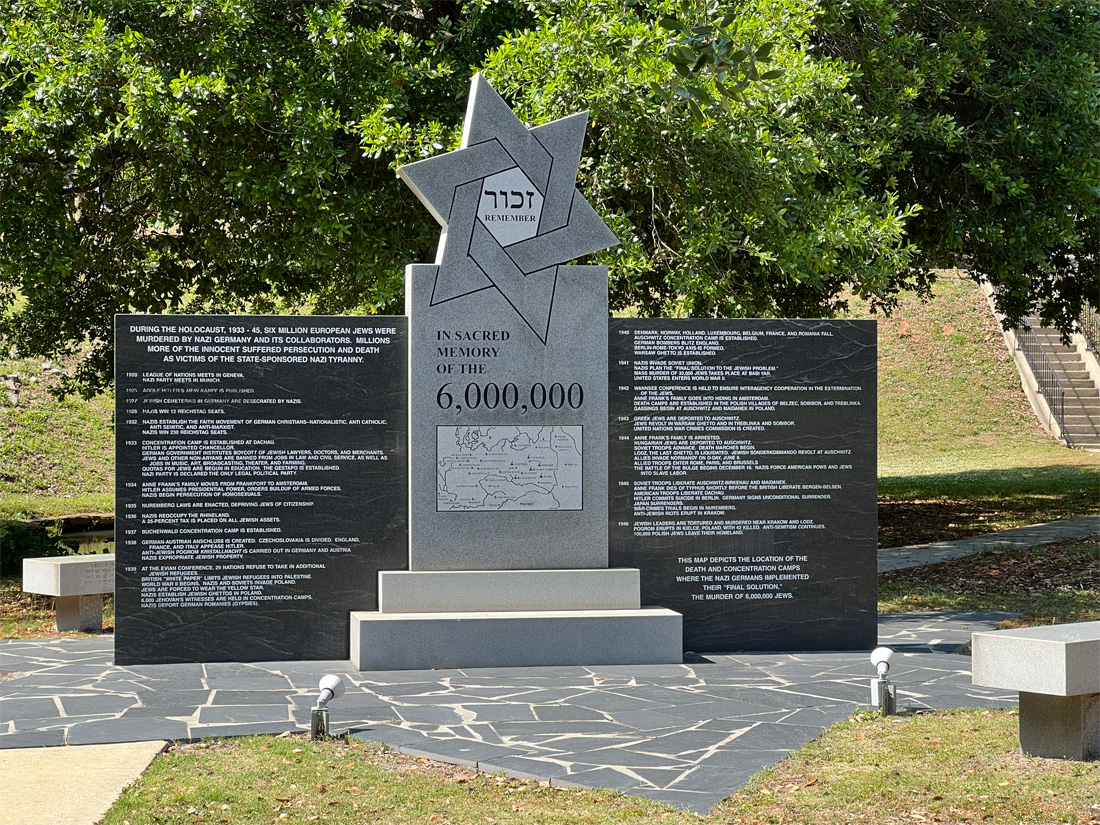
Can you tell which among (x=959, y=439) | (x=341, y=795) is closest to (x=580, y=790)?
(x=341, y=795)

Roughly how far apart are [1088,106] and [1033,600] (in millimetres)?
5884

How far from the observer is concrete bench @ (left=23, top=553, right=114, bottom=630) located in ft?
35.6

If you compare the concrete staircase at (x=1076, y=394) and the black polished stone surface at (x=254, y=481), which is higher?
the concrete staircase at (x=1076, y=394)

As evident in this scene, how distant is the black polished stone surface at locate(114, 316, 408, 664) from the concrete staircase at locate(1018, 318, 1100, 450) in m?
24.4

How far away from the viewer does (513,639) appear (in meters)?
9.13

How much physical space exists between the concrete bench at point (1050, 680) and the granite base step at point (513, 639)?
3.32m

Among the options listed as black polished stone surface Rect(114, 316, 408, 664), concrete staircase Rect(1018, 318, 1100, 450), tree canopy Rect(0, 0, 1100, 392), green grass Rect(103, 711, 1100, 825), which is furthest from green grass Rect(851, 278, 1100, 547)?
green grass Rect(103, 711, 1100, 825)

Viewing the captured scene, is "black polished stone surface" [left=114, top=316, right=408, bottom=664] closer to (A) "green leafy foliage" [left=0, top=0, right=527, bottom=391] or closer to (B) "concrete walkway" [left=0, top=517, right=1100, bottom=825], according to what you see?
(B) "concrete walkway" [left=0, top=517, right=1100, bottom=825]

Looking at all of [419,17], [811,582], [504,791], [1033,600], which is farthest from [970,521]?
[504,791]

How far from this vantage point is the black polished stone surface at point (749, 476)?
386 inches

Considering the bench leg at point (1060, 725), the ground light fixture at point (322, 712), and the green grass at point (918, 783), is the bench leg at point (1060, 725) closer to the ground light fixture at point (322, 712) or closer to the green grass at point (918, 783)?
the green grass at point (918, 783)

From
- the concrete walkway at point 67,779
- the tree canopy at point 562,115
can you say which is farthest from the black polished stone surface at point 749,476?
the concrete walkway at point 67,779

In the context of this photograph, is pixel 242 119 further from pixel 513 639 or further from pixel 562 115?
pixel 513 639

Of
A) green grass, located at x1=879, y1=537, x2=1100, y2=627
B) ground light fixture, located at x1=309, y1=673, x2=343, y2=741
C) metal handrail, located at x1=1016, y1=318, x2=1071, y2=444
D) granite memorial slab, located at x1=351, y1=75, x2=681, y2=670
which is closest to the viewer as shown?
ground light fixture, located at x1=309, y1=673, x2=343, y2=741
